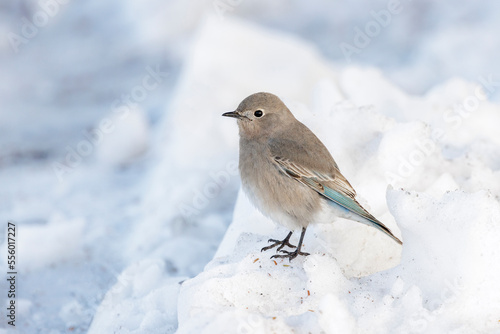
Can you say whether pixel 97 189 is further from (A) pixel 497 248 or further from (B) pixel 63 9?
(B) pixel 63 9

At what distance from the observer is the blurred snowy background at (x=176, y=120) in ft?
11.6

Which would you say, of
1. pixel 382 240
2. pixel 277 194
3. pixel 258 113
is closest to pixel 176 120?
pixel 258 113

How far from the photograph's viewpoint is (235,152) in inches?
201

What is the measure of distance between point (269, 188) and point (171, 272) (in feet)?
2.86

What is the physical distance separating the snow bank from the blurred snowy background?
0.06ft

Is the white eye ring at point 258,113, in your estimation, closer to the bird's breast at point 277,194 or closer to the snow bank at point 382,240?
the bird's breast at point 277,194

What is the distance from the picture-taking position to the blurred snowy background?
139 inches

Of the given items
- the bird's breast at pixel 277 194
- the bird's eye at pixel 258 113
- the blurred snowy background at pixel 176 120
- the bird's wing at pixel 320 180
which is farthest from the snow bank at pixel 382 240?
the bird's eye at pixel 258 113

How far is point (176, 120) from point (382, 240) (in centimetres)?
273

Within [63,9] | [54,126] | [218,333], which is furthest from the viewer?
[63,9]

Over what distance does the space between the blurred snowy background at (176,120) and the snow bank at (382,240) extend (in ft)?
0.06

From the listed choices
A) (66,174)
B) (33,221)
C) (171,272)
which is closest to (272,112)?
(171,272)

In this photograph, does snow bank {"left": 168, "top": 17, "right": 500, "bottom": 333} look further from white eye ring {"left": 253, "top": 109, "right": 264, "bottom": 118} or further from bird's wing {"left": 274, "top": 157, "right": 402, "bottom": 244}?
white eye ring {"left": 253, "top": 109, "right": 264, "bottom": 118}

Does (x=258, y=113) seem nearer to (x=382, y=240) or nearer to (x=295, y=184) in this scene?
(x=295, y=184)
